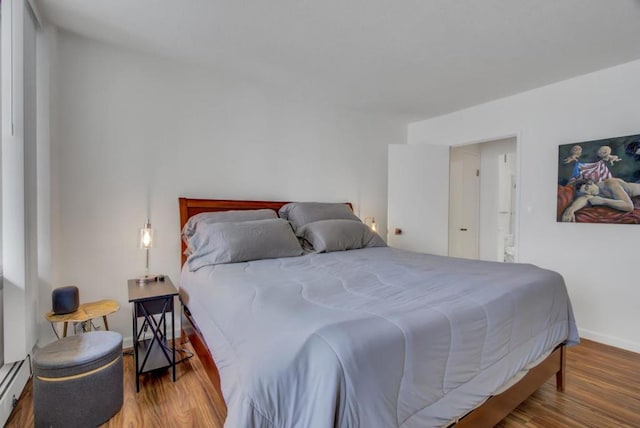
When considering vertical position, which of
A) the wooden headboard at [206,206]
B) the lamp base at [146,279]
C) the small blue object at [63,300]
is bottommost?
the small blue object at [63,300]

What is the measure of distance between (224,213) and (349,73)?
1725 millimetres

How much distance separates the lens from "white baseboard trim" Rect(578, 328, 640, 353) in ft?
8.75

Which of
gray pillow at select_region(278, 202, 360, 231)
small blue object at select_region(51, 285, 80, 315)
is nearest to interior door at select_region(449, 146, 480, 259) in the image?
gray pillow at select_region(278, 202, 360, 231)

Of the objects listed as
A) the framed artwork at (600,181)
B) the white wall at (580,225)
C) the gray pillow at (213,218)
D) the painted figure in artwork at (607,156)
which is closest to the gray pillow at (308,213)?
the gray pillow at (213,218)

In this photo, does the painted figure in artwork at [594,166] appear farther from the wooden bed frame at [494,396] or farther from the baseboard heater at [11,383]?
the baseboard heater at [11,383]

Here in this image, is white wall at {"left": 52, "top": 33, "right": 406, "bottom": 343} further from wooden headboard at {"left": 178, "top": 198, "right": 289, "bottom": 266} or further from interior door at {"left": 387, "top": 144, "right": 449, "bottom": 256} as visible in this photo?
interior door at {"left": 387, "top": 144, "right": 449, "bottom": 256}

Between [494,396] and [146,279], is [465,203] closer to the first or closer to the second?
[494,396]

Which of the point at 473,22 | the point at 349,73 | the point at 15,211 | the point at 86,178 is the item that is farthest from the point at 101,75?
the point at 473,22

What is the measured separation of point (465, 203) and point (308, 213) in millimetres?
2828

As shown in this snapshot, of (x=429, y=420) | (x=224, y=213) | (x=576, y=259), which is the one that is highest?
(x=224, y=213)

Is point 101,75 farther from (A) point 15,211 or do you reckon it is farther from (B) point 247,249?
(B) point 247,249

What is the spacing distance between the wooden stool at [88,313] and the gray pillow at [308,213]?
5.20 feet

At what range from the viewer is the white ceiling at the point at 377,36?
6.53 feet

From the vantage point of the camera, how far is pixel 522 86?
3.20 meters
